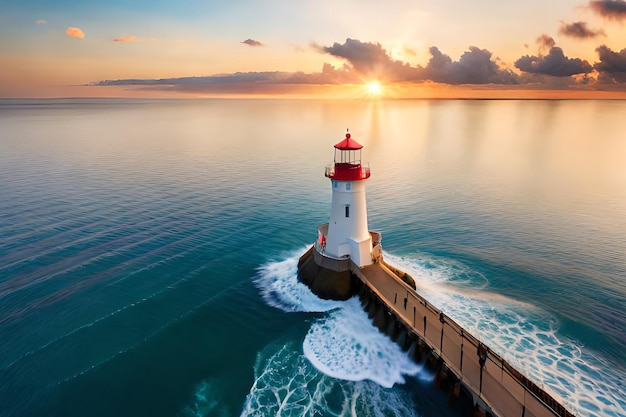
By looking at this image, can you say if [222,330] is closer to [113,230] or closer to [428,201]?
[113,230]

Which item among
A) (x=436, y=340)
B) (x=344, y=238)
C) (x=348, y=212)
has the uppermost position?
(x=348, y=212)

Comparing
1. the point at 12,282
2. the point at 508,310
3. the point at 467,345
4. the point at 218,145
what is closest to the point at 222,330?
the point at 467,345

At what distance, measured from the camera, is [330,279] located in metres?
29.0

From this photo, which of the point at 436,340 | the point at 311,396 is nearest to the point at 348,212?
the point at 436,340

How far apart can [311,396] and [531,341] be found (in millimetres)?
14939

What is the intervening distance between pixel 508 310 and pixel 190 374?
22.5 m

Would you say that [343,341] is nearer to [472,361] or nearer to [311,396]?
[311,396]

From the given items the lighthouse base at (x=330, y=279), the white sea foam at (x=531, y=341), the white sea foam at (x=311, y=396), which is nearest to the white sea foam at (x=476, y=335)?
the white sea foam at (x=531, y=341)

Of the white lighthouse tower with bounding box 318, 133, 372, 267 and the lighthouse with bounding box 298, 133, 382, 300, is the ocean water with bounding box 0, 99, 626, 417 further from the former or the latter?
the white lighthouse tower with bounding box 318, 133, 372, 267

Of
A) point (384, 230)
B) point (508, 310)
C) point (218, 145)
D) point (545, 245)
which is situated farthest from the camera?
point (218, 145)

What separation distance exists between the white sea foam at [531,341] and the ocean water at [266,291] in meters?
0.11

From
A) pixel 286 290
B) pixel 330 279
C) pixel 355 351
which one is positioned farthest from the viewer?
pixel 286 290

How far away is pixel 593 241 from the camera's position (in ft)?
123

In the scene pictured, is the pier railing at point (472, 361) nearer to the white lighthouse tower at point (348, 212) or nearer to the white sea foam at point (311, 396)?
the white sea foam at point (311, 396)
